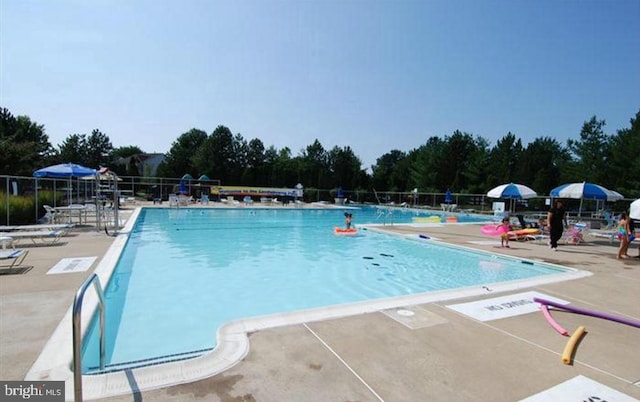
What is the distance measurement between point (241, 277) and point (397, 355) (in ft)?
19.2

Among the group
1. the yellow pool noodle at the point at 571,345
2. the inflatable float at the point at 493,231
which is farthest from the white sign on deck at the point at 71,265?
the inflatable float at the point at 493,231

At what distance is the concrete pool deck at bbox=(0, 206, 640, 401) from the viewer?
9.29ft

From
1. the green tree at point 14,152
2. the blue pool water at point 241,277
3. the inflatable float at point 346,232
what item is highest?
the green tree at point 14,152

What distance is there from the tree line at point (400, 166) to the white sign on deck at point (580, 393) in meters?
32.8

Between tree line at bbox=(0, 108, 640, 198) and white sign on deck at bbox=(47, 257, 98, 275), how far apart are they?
96.3 ft

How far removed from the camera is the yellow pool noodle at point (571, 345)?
3.42 metres

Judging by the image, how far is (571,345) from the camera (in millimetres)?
3658

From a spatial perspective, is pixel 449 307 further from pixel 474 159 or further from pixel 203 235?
pixel 474 159

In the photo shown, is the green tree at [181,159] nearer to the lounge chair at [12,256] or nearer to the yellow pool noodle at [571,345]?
the lounge chair at [12,256]

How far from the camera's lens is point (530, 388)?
2943 mm

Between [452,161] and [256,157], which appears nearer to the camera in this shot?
[452,161]

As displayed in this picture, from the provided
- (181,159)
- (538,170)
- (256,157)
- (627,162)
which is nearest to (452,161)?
(538,170)

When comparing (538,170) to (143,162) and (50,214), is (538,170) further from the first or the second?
A: (143,162)

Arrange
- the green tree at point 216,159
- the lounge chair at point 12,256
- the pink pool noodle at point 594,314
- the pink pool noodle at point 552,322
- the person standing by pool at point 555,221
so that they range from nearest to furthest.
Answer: the pink pool noodle at point 552,322 < the pink pool noodle at point 594,314 < the lounge chair at point 12,256 < the person standing by pool at point 555,221 < the green tree at point 216,159
